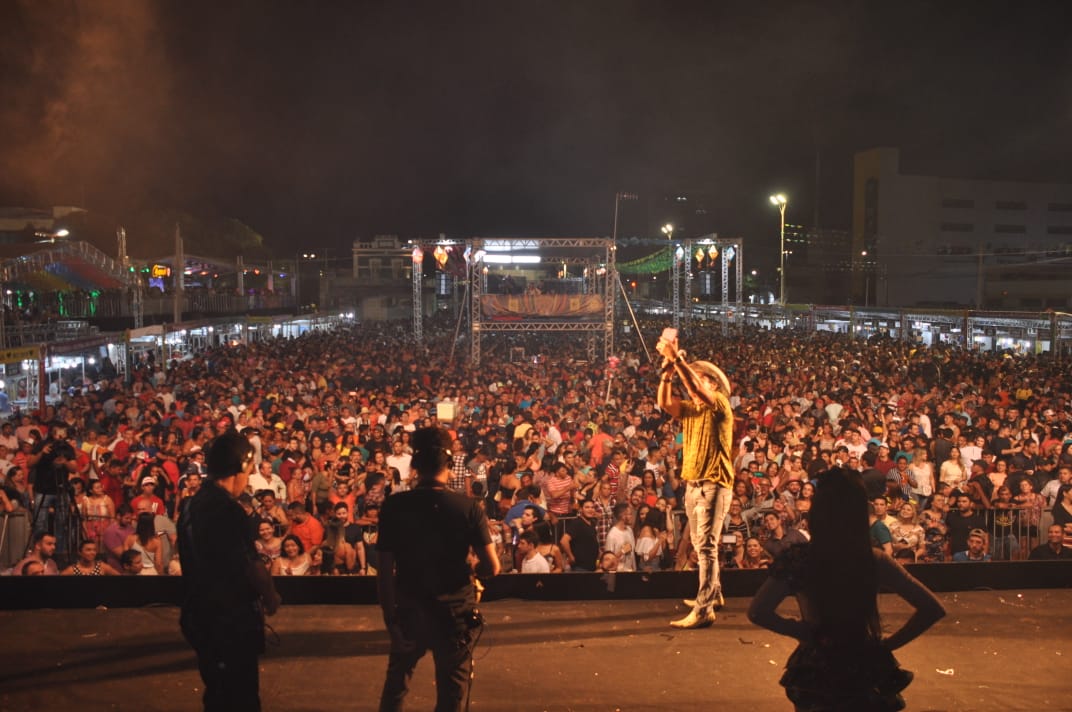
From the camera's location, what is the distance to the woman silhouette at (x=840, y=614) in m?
2.30

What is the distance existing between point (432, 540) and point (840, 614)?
130 cm

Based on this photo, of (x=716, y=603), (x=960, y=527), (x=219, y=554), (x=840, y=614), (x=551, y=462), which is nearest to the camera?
(x=840, y=614)

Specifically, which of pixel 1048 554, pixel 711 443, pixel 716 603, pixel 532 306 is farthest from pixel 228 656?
pixel 532 306

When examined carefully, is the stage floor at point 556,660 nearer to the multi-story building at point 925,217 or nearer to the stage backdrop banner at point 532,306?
the stage backdrop banner at point 532,306

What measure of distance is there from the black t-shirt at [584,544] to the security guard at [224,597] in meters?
3.31

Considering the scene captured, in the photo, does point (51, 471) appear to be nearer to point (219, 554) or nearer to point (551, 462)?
point (551, 462)

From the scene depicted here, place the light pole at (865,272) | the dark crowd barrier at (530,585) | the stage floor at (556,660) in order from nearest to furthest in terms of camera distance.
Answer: the stage floor at (556,660), the dark crowd barrier at (530,585), the light pole at (865,272)

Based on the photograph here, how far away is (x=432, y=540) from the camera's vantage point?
9.26 feet

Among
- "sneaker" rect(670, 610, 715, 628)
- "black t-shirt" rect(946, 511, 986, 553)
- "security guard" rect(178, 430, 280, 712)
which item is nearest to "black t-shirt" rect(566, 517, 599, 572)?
"sneaker" rect(670, 610, 715, 628)

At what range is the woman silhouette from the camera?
2305 millimetres

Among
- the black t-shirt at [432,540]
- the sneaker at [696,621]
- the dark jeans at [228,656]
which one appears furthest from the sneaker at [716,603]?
the dark jeans at [228,656]

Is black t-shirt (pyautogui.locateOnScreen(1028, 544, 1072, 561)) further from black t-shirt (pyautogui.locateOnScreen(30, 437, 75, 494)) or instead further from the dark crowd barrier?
black t-shirt (pyautogui.locateOnScreen(30, 437, 75, 494))

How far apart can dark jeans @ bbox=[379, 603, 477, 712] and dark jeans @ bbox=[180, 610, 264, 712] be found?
1.59 ft

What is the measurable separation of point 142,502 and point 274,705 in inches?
143
